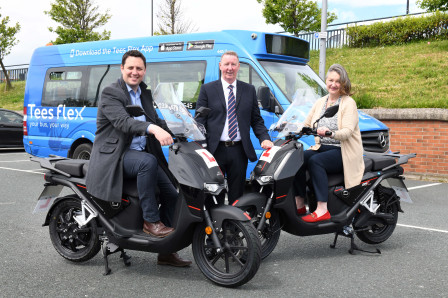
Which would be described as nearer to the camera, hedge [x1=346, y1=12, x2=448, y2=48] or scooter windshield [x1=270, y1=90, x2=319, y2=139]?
scooter windshield [x1=270, y1=90, x2=319, y2=139]

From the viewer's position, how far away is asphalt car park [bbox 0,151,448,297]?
405cm

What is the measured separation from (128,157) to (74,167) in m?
0.74

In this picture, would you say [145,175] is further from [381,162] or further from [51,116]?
[51,116]

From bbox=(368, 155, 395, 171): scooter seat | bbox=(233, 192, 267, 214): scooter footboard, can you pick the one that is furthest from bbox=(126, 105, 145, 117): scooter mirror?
bbox=(368, 155, 395, 171): scooter seat

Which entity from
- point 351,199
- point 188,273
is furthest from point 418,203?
point 188,273

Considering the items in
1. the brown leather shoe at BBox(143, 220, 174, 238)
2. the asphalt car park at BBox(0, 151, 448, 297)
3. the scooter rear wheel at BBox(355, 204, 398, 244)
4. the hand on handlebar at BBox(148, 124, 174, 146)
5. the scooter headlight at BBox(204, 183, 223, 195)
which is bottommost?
the asphalt car park at BBox(0, 151, 448, 297)

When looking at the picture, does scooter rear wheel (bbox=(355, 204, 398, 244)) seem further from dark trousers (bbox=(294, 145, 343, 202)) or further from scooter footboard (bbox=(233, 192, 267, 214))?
scooter footboard (bbox=(233, 192, 267, 214))

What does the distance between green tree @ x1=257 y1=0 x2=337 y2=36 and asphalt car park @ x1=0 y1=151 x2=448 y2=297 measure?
19.8m

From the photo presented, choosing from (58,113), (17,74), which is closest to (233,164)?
(58,113)

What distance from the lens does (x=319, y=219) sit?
15.9 ft

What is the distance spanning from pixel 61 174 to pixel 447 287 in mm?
3437

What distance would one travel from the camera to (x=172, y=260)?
4719 mm

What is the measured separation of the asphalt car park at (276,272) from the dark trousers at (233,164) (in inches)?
29.0

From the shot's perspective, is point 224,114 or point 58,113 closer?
point 224,114
